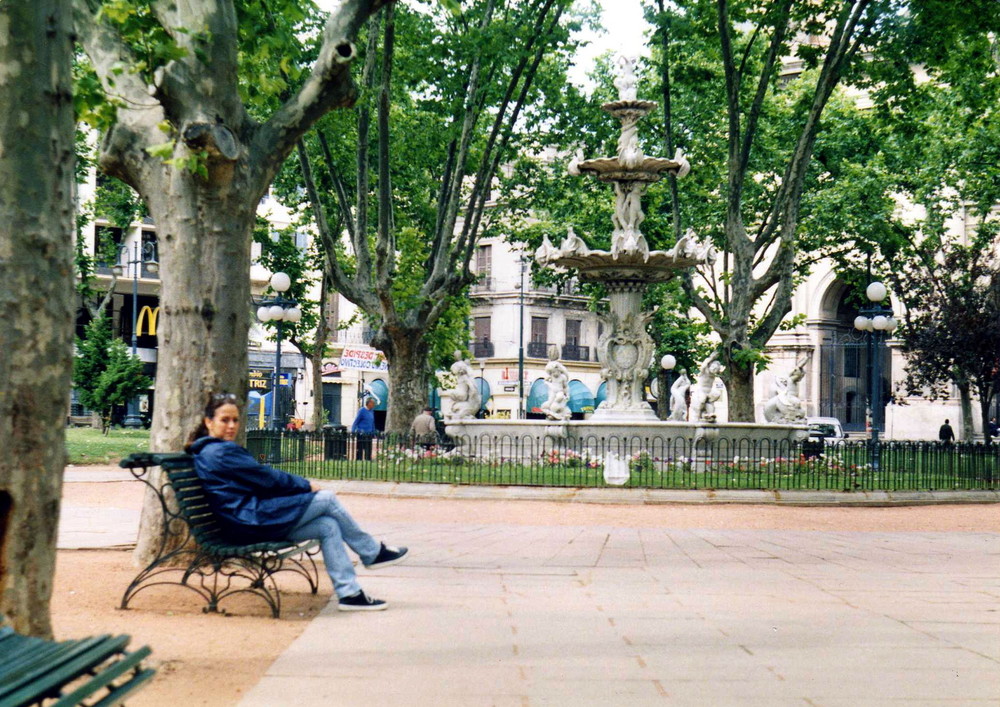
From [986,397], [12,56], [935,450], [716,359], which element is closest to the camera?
[12,56]

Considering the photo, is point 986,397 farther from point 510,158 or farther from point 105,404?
point 105,404

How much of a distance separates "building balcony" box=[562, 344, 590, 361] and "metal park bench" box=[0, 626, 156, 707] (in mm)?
61588

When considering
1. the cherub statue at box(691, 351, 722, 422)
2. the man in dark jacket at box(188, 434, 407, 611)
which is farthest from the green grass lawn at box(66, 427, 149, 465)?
the man in dark jacket at box(188, 434, 407, 611)

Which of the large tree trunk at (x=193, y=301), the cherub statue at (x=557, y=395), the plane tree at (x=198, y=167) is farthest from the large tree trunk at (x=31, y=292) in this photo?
the cherub statue at (x=557, y=395)

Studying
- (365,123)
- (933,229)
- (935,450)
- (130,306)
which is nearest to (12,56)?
(935,450)

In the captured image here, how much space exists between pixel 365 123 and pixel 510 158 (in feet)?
15.2

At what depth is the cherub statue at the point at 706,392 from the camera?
87.8 feet

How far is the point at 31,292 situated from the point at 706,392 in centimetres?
2328

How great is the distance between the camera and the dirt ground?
557 centimetres

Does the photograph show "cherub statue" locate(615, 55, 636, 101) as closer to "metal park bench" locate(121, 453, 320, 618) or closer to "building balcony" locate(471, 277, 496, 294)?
"metal park bench" locate(121, 453, 320, 618)

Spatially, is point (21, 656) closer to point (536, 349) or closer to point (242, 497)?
point (242, 497)

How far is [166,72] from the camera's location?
8.63 metres

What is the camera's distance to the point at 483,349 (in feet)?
211

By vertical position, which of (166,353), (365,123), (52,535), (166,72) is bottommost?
(52,535)
